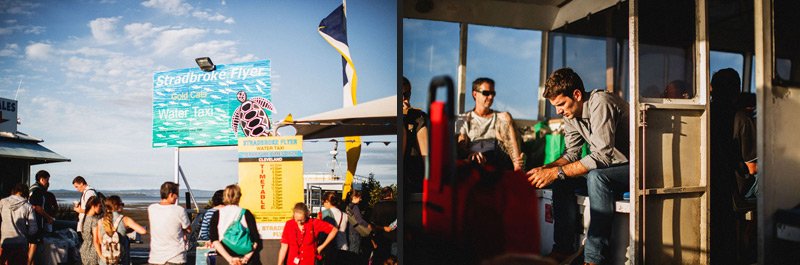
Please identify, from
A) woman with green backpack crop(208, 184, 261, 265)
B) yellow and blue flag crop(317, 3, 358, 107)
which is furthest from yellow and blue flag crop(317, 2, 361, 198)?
woman with green backpack crop(208, 184, 261, 265)

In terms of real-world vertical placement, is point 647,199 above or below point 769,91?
below

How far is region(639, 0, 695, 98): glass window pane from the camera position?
3.93m

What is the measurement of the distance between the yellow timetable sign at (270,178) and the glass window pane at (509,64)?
5.09ft

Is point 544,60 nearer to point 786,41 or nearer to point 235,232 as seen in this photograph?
point 786,41

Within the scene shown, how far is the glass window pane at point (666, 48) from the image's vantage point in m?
3.93

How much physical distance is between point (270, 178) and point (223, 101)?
0.50 metres


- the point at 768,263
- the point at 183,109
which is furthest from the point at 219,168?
the point at 768,263

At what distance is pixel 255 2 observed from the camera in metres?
3.35

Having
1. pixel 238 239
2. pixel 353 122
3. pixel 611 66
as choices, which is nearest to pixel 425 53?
pixel 353 122

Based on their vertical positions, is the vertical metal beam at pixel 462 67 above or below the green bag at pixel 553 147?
above

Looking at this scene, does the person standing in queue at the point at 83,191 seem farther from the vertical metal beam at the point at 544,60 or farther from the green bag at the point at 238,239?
the vertical metal beam at the point at 544,60

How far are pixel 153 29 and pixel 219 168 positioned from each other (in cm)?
88

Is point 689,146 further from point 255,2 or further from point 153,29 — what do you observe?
point 153,29

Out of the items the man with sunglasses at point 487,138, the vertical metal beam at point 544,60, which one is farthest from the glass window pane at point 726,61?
the man with sunglasses at point 487,138
